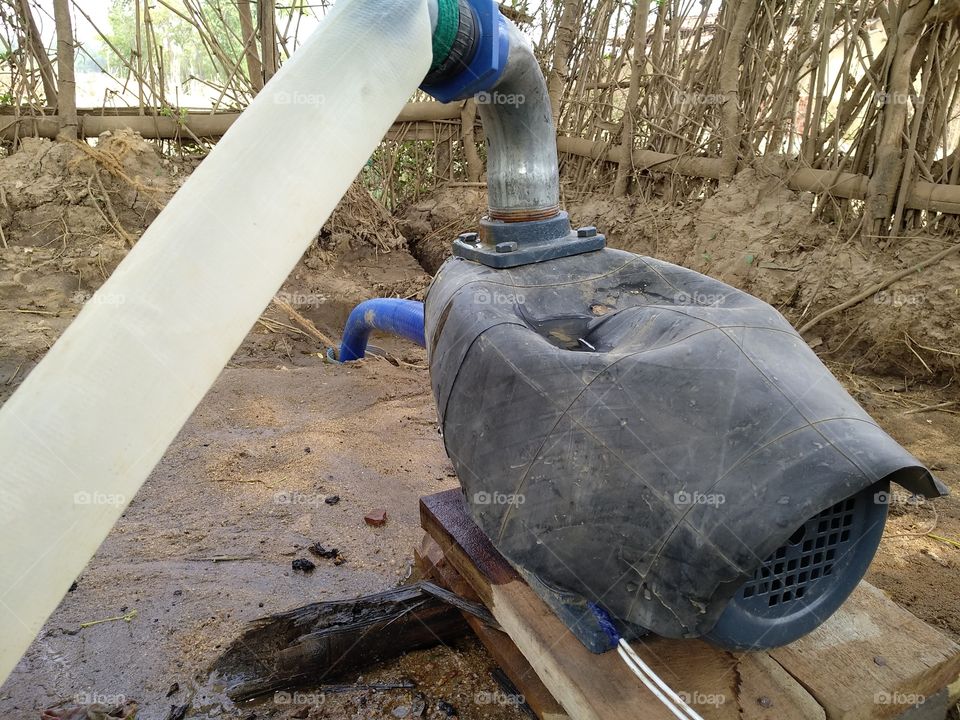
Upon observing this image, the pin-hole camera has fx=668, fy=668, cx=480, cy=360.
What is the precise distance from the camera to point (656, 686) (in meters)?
1.29

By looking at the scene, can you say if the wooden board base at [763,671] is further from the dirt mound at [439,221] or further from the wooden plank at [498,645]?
the dirt mound at [439,221]

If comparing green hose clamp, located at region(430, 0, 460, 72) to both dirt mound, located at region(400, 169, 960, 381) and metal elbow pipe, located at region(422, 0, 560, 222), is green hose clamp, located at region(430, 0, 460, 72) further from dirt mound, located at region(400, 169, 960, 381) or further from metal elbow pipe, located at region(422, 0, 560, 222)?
dirt mound, located at region(400, 169, 960, 381)

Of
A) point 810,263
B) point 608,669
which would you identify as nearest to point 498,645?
point 608,669

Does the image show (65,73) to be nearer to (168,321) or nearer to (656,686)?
(168,321)

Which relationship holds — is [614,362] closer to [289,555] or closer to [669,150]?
[289,555]

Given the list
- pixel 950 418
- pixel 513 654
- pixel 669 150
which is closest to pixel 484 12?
pixel 513 654

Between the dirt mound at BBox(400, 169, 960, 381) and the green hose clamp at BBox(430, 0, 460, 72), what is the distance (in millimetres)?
3587

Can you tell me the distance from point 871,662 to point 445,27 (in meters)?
1.65

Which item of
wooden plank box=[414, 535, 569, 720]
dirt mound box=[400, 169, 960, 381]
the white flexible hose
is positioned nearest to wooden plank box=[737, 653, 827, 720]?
wooden plank box=[414, 535, 569, 720]

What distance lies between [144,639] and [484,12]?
6.68ft

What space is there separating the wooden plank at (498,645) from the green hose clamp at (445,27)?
1440 millimetres

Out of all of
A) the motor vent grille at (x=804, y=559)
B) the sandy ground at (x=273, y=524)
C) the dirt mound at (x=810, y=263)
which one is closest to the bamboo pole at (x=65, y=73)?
the sandy ground at (x=273, y=524)

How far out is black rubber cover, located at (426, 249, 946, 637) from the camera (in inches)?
39.9

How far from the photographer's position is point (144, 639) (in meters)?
2.06
